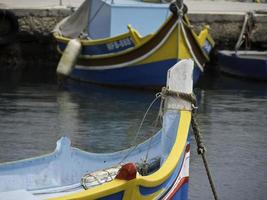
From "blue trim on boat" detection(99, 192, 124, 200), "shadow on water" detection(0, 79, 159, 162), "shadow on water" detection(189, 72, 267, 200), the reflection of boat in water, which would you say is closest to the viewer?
"blue trim on boat" detection(99, 192, 124, 200)

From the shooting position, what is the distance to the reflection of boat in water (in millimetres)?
17000

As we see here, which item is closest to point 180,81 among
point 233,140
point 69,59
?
point 233,140

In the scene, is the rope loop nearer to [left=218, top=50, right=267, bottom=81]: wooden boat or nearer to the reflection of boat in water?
the reflection of boat in water

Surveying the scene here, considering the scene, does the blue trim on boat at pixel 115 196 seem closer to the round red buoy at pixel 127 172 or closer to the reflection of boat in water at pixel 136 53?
the round red buoy at pixel 127 172

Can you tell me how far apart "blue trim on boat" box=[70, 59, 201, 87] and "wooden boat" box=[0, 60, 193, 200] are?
9.33 meters

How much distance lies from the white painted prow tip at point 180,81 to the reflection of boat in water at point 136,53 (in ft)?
28.8

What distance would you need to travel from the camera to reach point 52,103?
52.1ft

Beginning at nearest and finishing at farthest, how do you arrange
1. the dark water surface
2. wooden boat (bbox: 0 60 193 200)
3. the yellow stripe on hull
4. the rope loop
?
the yellow stripe on hull → wooden boat (bbox: 0 60 193 200) → the rope loop → the dark water surface

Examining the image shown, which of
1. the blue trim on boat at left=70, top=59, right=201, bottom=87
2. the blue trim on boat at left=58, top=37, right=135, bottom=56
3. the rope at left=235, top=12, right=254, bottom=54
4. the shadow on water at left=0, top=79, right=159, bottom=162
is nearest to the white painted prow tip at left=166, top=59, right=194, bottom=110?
the shadow on water at left=0, top=79, right=159, bottom=162

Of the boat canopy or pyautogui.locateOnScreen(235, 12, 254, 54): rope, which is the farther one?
pyautogui.locateOnScreen(235, 12, 254, 54): rope

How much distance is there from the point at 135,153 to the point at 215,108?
782cm

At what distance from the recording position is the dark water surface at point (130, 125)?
35.3 ft

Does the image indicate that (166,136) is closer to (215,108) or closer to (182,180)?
(182,180)

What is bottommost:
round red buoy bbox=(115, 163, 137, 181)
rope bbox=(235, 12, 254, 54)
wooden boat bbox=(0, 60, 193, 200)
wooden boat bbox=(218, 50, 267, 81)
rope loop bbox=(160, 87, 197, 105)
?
wooden boat bbox=(218, 50, 267, 81)
